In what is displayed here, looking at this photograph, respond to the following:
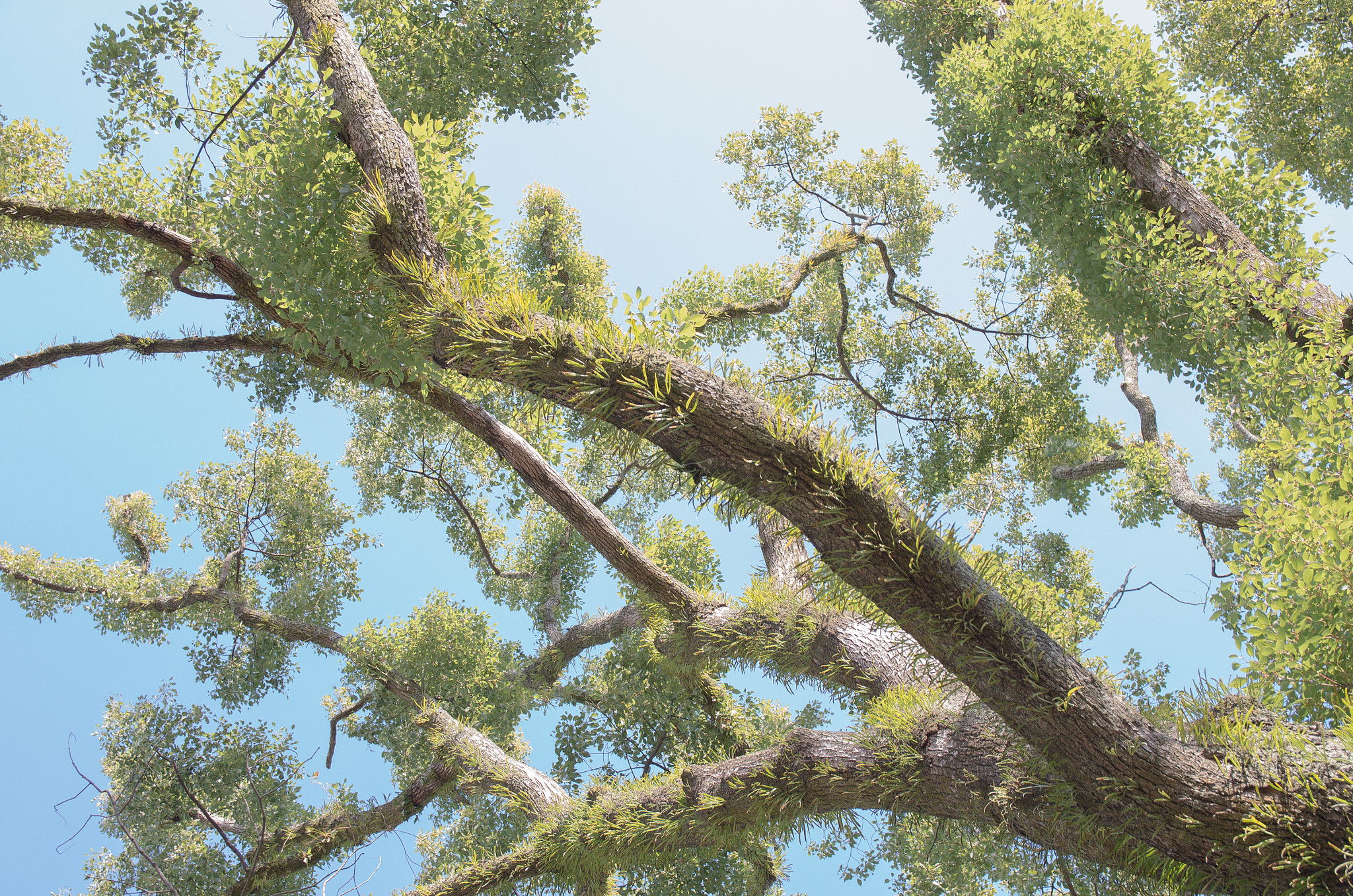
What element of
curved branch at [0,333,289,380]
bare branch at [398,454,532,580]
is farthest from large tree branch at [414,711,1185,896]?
bare branch at [398,454,532,580]

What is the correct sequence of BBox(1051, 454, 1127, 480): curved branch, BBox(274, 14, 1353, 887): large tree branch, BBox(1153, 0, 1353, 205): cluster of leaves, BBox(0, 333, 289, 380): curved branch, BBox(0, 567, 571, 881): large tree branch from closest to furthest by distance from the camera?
BBox(274, 14, 1353, 887): large tree branch
BBox(0, 333, 289, 380): curved branch
BBox(0, 567, 571, 881): large tree branch
BBox(1153, 0, 1353, 205): cluster of leaves
BBox(1051, 454, 1127, 480): curved branch

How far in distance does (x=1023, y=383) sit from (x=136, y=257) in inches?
534

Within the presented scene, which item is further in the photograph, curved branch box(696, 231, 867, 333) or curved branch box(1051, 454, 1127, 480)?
curved branch box(1051, 454, 1127, 480)

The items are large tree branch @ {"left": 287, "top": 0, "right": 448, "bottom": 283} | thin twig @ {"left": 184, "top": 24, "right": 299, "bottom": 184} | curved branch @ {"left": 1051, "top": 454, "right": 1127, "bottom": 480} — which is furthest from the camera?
curved branch @ {"left": 1051, "top": 454, "right": 1127, "bottom": 480}

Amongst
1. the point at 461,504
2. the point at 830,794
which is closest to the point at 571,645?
the point at 461,504

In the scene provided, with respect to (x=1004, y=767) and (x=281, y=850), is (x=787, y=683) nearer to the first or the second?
(x=1004, y=767)

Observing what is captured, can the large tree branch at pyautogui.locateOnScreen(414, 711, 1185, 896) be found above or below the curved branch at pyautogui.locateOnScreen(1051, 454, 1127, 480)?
below

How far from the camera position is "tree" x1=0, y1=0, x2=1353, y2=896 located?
3279 millimetres

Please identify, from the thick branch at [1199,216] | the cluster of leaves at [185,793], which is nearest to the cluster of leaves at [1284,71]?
the thick branch at [1199,216]

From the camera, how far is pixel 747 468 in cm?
323

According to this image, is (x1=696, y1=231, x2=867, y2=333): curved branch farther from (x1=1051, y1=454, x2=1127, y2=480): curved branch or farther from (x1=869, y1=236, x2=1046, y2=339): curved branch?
(x1=1051, y1=454, x2=1127, y2=480): curved branch

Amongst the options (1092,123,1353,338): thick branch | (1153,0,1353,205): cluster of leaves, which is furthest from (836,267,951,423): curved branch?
(1153,0,1353,205): cluster of leaves

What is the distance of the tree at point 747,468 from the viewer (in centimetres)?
328

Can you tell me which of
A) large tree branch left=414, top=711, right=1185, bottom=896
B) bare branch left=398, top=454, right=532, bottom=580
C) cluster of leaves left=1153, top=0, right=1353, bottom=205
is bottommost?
large tree branch left=414, top=711, right=1185, bottom=896
